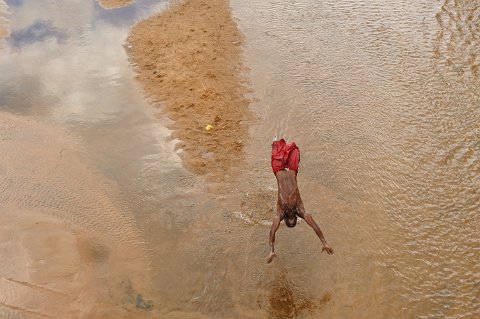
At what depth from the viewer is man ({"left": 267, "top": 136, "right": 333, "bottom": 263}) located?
555 centimetres

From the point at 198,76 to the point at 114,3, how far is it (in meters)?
4.94

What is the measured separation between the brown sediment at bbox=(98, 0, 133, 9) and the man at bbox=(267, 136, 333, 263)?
8582mm

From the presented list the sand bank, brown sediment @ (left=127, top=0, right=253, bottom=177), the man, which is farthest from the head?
the sand bank

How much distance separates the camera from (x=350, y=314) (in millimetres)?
5402

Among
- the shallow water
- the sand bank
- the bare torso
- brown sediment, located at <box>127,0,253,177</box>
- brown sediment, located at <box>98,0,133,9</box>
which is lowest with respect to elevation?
the sand bank

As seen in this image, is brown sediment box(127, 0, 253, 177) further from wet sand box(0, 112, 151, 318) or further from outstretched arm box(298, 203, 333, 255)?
outstretched arm box(298, 203, 333, 255)

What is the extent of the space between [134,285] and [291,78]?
5289 millimetres

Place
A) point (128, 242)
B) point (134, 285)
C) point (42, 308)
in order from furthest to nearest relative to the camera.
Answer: point (128, 242) < point (134, 285) < point (42, 308)

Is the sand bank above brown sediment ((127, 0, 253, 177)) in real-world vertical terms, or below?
below

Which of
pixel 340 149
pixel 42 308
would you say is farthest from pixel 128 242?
pixel 340 149

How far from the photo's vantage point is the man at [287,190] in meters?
5.55

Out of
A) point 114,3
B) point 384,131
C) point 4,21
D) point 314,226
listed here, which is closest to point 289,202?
point 314,226

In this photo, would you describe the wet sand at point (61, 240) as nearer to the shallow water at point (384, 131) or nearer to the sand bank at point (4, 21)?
the shallow water at point (384, 131)

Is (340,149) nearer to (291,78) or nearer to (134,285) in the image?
(291,78)
